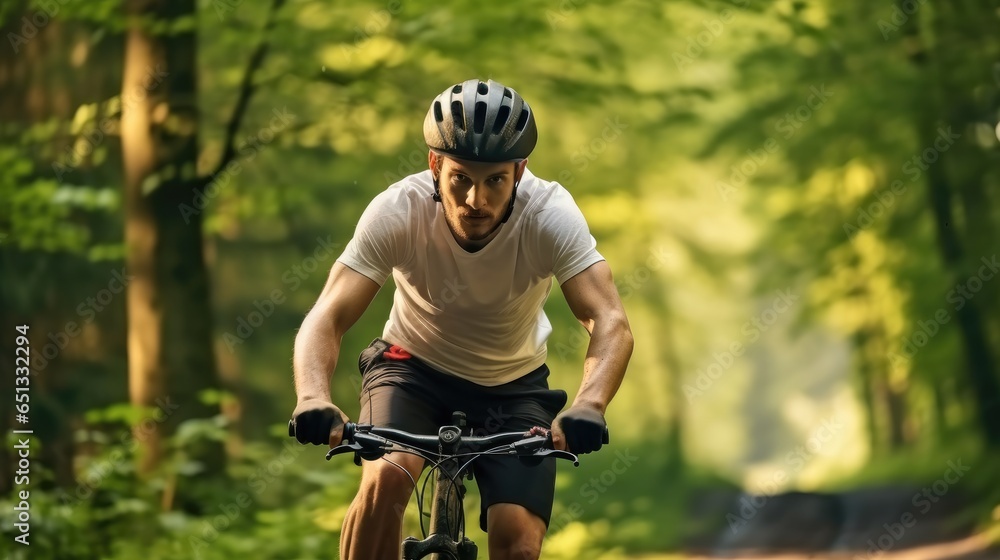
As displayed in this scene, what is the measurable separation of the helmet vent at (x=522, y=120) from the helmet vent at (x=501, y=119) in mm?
42

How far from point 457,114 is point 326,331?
78 cm

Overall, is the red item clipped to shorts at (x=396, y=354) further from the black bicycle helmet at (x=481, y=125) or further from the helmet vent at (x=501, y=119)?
the helmet vent at (x=501, y=119)

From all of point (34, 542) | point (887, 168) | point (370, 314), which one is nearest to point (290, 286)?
point (370, 314)

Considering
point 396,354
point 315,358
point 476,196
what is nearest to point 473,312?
point 396,354

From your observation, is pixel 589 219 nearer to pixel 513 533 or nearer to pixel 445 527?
pixel 513 533

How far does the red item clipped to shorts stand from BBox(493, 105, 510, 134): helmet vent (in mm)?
906

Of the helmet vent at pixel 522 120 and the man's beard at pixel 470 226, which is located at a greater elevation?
the helmet vent at pixel 522 120

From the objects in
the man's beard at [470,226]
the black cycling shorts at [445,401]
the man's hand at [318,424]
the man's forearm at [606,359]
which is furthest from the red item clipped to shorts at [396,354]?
the man's hand at [318,424]

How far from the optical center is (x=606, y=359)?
152 inches

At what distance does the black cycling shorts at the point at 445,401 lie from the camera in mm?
4020

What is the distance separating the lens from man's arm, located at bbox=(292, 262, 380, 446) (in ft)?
12.1

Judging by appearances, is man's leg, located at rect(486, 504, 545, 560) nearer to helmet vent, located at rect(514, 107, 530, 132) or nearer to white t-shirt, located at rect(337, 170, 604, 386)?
white t-shirt, located at rect(337, 170, 604, 386)

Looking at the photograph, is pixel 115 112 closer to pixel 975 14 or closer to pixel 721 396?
pixel 975 14

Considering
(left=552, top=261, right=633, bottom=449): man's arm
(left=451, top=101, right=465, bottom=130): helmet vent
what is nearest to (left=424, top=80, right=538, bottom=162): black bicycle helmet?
(left=451, top=101, right=465, bottom=130): helmet vent
